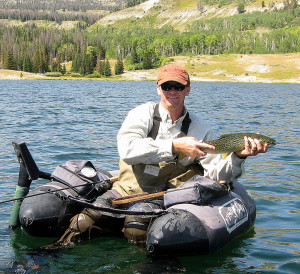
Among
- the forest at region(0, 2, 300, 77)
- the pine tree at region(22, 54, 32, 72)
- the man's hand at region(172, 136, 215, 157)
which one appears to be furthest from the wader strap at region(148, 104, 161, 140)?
the pine tree at region(22, 54, 32, 72)

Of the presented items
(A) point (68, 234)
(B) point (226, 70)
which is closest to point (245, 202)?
(A) point (68, 234)

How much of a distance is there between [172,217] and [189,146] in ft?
3.26

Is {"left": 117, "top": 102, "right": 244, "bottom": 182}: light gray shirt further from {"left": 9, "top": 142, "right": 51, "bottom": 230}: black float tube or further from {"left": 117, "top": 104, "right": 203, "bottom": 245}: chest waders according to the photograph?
{"left": 9, "top": 142, "right": 51, "bottom": 230}: black float tube

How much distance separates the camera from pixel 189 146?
21.0 ft

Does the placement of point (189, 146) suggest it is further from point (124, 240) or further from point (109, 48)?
point (109, 48)

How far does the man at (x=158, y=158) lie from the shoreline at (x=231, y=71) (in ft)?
367

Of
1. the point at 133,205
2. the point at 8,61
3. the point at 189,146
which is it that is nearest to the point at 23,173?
the point at 133,205

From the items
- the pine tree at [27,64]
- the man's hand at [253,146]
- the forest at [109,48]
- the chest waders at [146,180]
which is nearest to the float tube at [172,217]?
the chest waders at [146,180]

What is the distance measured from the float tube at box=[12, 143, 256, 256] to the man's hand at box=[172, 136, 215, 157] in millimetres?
600

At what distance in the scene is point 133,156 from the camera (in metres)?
6.77

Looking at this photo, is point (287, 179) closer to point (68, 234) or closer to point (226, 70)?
point (68, 234)

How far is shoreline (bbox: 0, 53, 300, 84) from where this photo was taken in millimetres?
122000

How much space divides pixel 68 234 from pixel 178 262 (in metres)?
1.68

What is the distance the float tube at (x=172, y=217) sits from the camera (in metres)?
6.41
